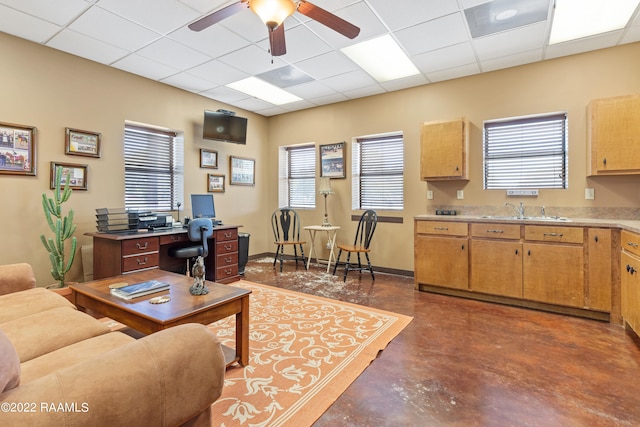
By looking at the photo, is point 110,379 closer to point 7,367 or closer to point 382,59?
point 7,367

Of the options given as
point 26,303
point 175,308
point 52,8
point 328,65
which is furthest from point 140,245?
point 328,65

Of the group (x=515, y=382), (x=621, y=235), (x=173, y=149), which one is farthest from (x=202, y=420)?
(x=173, y=149)

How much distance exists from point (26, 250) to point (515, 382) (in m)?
4.59

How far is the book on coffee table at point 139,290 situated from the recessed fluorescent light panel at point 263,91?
125 inches

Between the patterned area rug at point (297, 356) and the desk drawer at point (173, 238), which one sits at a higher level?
the desk drawer at point (173, 238)

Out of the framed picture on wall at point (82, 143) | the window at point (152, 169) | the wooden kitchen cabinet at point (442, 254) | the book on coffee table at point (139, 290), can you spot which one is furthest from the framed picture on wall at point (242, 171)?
the book on coffee table at point (139, 290)

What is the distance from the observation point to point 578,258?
3.08 m

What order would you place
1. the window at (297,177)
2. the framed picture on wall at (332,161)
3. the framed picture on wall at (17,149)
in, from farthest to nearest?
the window at (297,177) < the framed picture on wall at (332,161) < the framed picture on wall at (17,149)

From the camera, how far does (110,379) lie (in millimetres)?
938

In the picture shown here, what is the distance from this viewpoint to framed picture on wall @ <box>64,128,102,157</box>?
3.55 m

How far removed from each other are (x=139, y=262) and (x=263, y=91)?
3.03m

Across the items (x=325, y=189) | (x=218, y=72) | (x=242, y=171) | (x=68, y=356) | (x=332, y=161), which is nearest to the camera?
(x=68, y=356)

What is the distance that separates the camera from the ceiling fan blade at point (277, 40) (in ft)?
7.73

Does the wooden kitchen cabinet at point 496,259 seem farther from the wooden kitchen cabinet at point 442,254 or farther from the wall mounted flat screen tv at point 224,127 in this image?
the wall mounted flat screen tv at point 224,127
